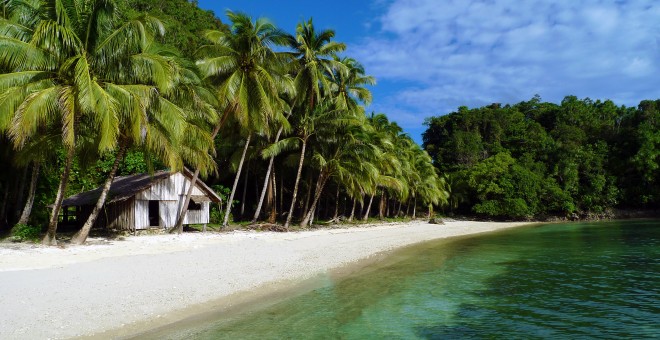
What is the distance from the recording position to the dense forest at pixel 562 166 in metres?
49.0

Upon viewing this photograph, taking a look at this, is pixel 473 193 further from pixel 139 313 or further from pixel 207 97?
pixel 139 313

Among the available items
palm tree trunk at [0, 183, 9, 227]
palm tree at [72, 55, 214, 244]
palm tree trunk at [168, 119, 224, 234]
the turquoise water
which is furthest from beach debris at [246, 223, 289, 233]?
palm tree trunk at [0, 183, 9, 227]

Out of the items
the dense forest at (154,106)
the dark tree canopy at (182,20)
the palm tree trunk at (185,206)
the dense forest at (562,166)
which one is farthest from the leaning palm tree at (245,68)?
the dense forest at (562,166)

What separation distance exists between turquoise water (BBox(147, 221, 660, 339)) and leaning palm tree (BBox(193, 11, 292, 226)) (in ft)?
30.2

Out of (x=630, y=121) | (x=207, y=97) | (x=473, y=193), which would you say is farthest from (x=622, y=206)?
(x=207, y=97)

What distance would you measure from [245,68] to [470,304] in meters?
15.2

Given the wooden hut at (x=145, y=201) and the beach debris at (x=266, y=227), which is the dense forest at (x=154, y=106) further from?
the beach debris at (x=266, y=227)

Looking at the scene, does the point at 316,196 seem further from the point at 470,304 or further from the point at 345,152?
the point at 470,304

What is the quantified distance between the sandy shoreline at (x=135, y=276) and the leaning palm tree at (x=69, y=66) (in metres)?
3.12

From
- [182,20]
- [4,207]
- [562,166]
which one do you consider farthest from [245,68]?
[562,166]

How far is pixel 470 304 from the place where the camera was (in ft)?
35.2

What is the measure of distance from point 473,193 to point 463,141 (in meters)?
9.15

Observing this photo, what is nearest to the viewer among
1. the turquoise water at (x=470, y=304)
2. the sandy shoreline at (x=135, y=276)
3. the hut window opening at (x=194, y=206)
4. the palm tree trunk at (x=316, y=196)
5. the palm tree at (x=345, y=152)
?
the sandy shoreline at (x=135, y=276)

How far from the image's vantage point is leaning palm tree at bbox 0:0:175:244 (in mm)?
12055
